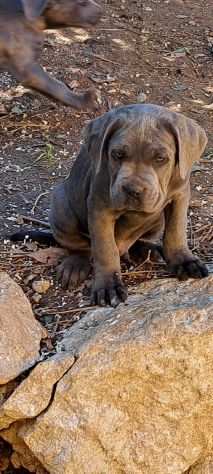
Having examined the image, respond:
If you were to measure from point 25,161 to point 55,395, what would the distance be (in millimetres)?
2515

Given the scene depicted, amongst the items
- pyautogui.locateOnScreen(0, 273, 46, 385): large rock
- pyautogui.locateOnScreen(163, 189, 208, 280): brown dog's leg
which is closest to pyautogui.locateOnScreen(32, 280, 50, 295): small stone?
pyautogui.locateOnScreen(0, 273, 46, 385): large rock

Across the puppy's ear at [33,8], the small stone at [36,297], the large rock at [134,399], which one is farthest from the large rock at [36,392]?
the puppy's ear at [33,8]

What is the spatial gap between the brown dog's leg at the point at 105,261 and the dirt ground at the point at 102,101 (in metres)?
0.21

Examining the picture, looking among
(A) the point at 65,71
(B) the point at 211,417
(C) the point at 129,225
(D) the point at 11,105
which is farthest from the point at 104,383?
(A) the point at 65,71

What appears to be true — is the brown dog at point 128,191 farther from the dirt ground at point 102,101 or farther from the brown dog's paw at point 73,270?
the dirt ground at point 102,101

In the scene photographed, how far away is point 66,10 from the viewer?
17.3ft

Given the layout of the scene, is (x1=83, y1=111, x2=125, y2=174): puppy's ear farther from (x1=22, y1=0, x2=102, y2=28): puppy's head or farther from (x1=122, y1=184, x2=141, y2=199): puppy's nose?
(x1=22, y1=0, x2=102, y2=28): puppy's head

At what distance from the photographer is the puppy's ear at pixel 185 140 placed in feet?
14.7

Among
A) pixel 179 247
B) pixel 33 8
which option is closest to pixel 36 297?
pixel 179 247

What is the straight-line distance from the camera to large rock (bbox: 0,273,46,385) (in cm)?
455

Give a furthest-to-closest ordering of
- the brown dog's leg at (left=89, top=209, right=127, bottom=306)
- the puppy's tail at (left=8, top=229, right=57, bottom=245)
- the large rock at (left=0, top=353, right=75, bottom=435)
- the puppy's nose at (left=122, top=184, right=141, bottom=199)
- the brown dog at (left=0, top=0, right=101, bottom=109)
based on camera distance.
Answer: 1. the puppy's tail at (left=8, top=229, right=57, bottom=245)
2. the brown dog at (left=0, top=0, right=101, bottom=109)
3. the brown dog's leg at (left=89, top=209, right=127, bottom=306)
4. the large rock at (left=0, top=353, right=75, bottom=435)
5. the puppy's nose at (left=122, top=184, right=141, bottom=199)

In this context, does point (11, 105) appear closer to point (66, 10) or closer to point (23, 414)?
point (66, 10)

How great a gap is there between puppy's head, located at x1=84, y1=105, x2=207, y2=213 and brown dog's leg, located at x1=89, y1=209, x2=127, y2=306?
17 centimetres

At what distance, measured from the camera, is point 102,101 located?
734 centimetres
